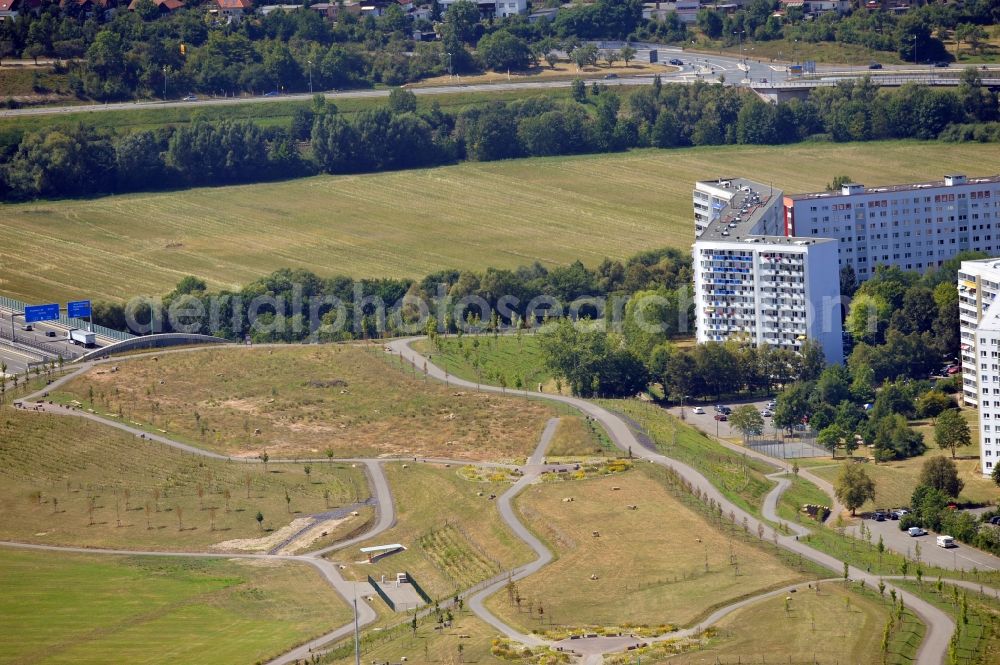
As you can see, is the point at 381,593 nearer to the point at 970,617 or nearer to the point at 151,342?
the point at 970,617

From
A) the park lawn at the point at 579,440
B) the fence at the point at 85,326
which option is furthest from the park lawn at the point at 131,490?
the fence at the point at 85,326

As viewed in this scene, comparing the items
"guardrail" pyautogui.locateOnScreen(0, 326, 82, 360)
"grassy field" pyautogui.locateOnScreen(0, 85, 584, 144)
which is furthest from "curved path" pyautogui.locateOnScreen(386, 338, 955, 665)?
"grassy field" pyautogui.locateOnScreen(0, 85, 584, 144)

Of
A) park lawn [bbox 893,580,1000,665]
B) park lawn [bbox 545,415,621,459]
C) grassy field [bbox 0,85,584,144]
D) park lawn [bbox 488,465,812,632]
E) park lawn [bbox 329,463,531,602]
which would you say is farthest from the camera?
grassy field [bbox 0,85,584,144]

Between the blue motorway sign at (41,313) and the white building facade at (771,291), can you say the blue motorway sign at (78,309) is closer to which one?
the blue motorway sign at (41,313)

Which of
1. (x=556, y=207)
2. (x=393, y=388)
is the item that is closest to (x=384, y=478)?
(x=393, y=388)

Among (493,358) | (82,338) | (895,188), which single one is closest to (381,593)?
(493,358)

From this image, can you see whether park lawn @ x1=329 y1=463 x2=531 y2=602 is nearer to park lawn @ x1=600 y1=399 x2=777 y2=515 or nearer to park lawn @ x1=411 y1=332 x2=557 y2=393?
park lawn @ x1=600 y1=399 x2=777 y2=515
